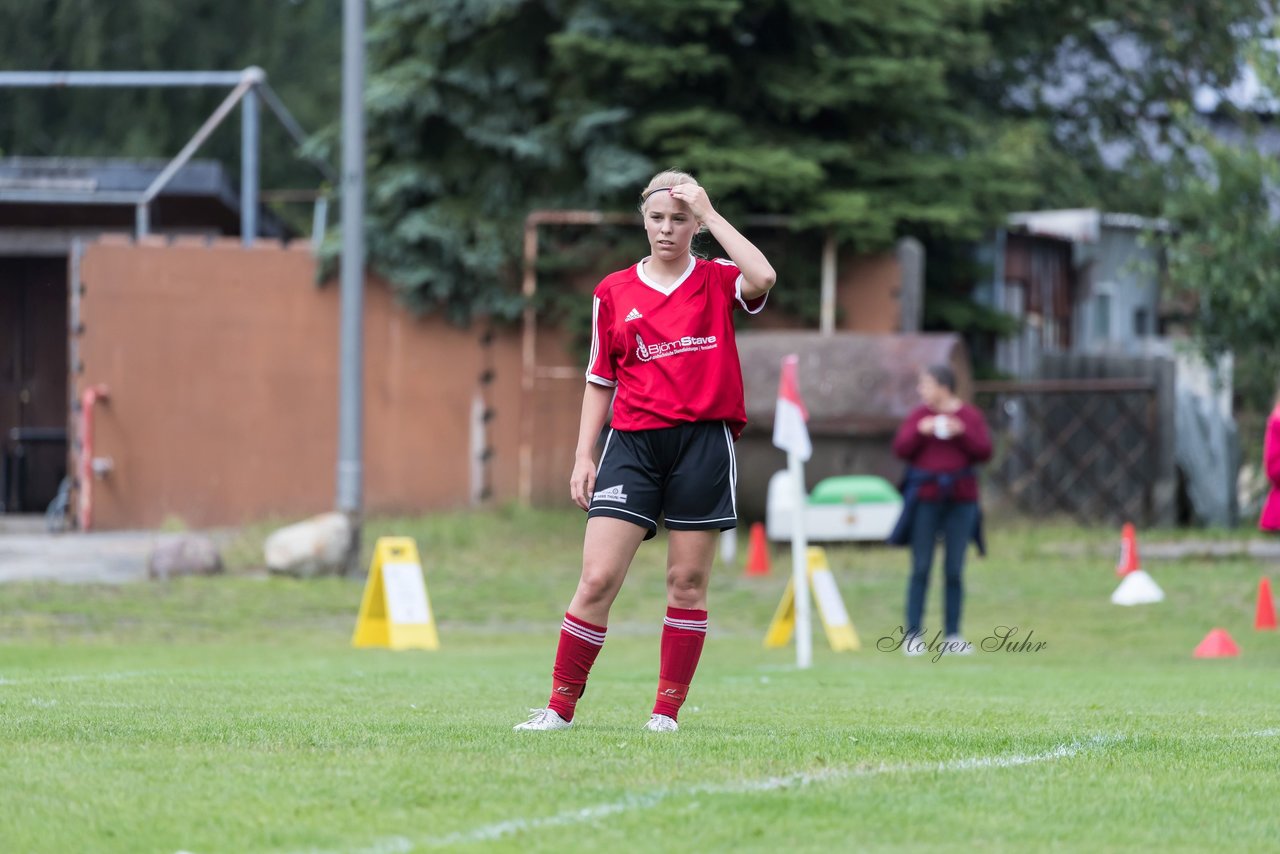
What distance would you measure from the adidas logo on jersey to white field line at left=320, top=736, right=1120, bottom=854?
1.44 m

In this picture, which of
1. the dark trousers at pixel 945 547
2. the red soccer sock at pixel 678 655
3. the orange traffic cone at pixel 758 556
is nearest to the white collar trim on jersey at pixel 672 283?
the red soccer sock at pixel 678 655

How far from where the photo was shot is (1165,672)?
11711 mm

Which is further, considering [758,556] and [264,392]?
[264,392]

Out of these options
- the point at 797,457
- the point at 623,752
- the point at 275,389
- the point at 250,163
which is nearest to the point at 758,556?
the point at 797,457

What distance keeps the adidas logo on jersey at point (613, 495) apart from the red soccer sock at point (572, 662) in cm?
42

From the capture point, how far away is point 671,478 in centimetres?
664

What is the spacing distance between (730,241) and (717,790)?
85.6 inches

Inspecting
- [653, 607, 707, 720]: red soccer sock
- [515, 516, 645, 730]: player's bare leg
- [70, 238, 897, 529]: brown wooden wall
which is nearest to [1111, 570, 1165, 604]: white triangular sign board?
[70, 238, 897, 529]: brown wooden wall

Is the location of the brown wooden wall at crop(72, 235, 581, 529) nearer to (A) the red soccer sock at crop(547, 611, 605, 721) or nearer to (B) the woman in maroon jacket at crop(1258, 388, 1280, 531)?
(B) the woman in maroon jacket at crop(1258, 388, 1280, 531)

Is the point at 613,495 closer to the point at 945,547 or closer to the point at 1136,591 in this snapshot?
the point at 945,547

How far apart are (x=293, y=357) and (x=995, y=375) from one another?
30.8 ft

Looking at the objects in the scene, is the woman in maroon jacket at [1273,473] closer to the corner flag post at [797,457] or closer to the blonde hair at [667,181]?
the corner flag post at [797,457]

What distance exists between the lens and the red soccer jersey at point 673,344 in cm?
658

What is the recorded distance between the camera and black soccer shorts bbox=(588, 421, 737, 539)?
660 centimetres
